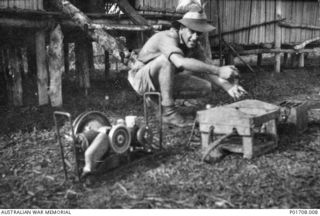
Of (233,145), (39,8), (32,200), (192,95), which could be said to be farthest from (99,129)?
(39,8)

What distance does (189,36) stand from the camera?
4.91 meters

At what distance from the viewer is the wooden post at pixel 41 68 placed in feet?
22.7

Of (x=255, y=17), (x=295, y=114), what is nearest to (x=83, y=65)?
(x=295, y=114)

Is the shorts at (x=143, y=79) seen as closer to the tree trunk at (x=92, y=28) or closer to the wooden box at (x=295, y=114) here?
the tree trunk at (x=92, y=28)

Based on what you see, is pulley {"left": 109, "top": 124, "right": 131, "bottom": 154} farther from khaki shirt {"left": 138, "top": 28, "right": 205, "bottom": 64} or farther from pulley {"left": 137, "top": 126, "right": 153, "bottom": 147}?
khaki shirt {"left": 138, "top": 28, "right": 205, "bottom": 64}

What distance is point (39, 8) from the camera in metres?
6.77

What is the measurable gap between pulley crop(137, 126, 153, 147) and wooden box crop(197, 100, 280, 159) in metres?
0.60

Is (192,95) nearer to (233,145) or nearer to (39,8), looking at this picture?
(233,145)

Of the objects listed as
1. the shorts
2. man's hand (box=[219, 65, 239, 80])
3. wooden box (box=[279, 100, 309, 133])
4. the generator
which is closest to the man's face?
the shorts

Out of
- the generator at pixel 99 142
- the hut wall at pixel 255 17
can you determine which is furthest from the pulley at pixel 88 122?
the hut wall at pixel 255 17

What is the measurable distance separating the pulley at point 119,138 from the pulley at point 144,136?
20cm

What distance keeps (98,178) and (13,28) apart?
4656mm

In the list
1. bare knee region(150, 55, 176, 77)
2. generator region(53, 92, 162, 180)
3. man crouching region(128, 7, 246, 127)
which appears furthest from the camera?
bare knee region(150, 55, 176, 77)

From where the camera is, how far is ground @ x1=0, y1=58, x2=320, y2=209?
119 inches
